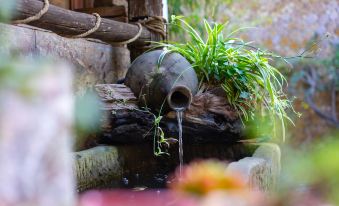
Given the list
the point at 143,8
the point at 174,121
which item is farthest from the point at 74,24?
the point at 143,8

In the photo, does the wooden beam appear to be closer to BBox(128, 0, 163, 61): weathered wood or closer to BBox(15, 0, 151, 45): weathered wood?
BBox(15, 0, 151, 45): weathered wood

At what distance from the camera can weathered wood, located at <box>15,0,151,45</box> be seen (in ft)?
7.54

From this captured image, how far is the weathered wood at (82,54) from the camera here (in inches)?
103

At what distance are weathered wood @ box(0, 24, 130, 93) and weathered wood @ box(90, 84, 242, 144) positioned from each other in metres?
0.28

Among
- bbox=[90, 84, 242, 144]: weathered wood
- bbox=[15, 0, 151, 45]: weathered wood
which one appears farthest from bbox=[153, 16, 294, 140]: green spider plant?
bbox=[15, 0, 151, 45]: weathered wood

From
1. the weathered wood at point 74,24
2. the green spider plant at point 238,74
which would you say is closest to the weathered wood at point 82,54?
the weathered wood at point 74,24

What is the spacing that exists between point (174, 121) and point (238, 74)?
17.9 inches

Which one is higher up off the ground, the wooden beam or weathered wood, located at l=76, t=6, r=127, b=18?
weathered wood, located at l=76, t=6, r=127, b=18

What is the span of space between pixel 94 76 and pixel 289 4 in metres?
4.88

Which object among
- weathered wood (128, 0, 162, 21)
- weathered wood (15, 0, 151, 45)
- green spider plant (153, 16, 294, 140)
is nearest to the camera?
weathered wood (15, 0, 151, 45)

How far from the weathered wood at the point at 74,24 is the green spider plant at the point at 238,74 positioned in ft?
1.26

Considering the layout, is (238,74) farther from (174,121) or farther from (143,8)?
(143,8)

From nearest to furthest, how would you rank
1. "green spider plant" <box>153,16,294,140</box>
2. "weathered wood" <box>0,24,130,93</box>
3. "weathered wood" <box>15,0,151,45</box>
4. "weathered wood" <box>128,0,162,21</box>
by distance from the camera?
1. "weathered wood" <box>15,0,151,45</box>
2. "weathered wood" <box>0,24,130,93</box>
3. "green spider plant" <box>153,16,294,140</box>
4. "weathered wood" <box>128,0,162,21</box>

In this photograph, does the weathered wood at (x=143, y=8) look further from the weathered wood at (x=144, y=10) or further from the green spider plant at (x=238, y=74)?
the green spider plant at (x=238, y=74)
